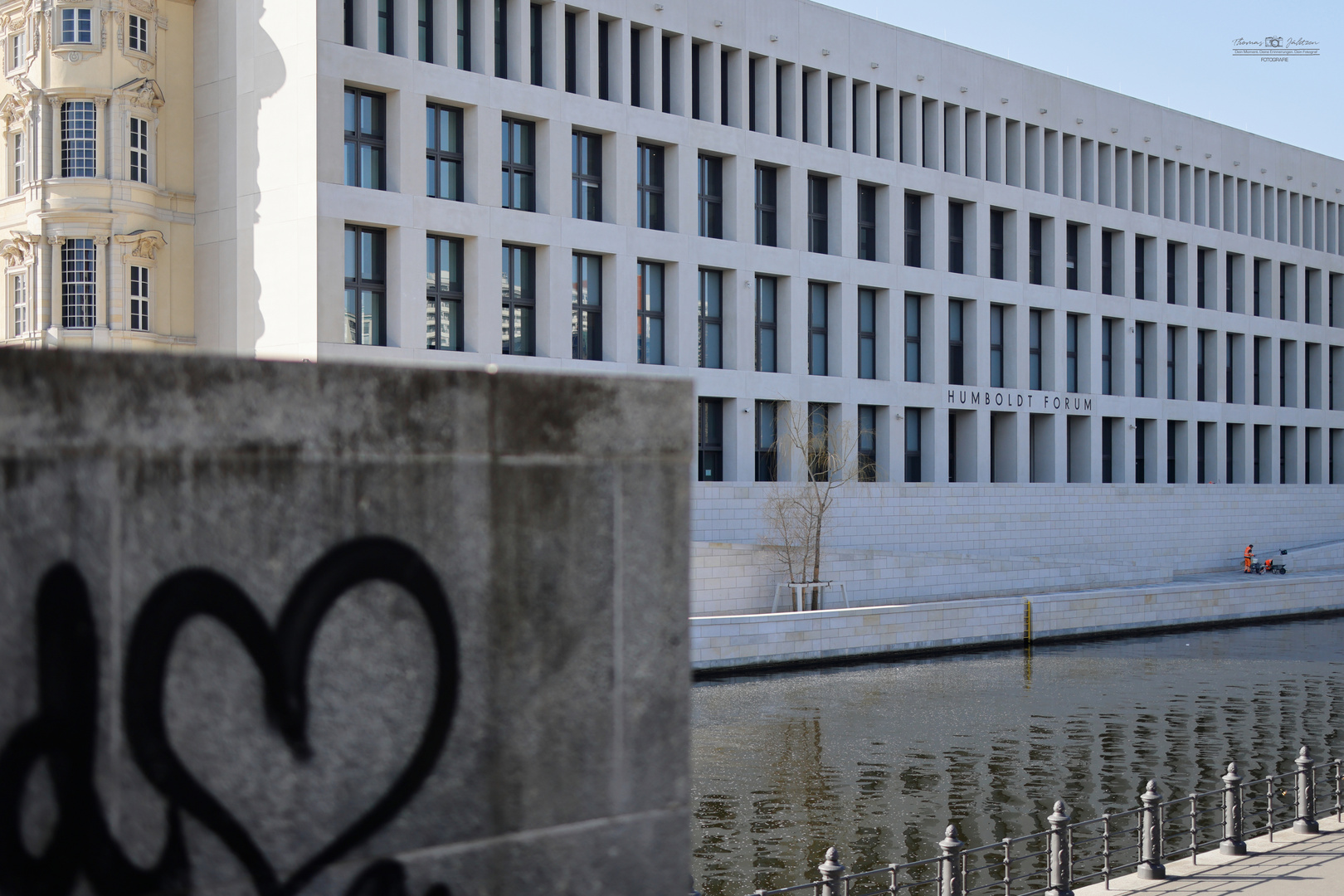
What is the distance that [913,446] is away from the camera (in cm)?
5372

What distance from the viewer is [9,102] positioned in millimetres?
43688

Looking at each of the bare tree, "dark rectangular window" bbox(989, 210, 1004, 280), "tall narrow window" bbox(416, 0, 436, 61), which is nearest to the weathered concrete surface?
the bare tree

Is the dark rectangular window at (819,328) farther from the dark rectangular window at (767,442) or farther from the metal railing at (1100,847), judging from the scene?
the metal railing at (1100,847)

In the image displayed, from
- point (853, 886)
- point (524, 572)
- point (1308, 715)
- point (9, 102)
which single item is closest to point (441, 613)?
point (524, 572)

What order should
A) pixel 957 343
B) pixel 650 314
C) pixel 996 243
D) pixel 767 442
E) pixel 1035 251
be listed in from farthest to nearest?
1. pixel 1035 251
2. pixel 996 243
3. pixel 957 343
4. pixel 767 442
5. pixel 650 314

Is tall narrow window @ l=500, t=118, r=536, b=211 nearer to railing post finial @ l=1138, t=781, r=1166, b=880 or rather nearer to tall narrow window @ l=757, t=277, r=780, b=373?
tall narrow window @ l=757, t=277, r=780, b=373

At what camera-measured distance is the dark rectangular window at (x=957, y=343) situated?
55531mm

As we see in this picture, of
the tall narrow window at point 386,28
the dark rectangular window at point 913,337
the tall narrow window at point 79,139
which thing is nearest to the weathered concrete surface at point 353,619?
the tall narrow window at point 386,28

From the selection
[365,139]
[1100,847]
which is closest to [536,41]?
[365,139]

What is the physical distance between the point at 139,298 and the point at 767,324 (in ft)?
70.6

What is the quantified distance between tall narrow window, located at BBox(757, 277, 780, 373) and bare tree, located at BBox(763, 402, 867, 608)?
1.98 m

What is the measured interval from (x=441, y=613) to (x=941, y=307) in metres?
51.1

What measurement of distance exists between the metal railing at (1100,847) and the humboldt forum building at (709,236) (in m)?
20.5

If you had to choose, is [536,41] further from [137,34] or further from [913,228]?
[913,228]
